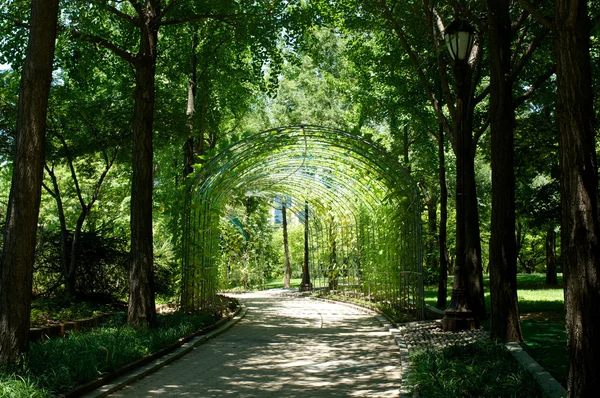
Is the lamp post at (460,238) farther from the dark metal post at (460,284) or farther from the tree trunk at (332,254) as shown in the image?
the tree trunk at (332,254)

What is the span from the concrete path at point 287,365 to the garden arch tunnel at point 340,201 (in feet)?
5.39

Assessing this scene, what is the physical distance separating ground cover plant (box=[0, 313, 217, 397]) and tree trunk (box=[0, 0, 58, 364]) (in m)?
0.41

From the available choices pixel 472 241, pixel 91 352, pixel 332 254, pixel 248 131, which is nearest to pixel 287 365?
pixel 91 352

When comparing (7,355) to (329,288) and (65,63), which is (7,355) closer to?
(65,63)

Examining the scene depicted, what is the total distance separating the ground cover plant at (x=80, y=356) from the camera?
590cm

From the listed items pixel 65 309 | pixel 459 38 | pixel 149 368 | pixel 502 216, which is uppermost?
pixel 459 38

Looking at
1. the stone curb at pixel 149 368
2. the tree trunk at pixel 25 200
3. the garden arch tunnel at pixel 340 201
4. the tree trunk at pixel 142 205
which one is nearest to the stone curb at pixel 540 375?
the stone curb at pixel 149 368

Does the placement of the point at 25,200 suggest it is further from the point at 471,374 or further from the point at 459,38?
the point at 459,38

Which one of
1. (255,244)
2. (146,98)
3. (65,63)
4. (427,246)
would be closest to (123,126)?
(65,63)

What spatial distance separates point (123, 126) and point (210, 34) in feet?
13.0

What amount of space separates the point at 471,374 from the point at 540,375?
0.67 meters

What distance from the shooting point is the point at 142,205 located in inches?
436

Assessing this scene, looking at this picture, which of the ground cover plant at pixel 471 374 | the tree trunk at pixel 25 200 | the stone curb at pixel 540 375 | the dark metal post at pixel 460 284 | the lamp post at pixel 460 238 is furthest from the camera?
the dark metal post at pixel 460 284

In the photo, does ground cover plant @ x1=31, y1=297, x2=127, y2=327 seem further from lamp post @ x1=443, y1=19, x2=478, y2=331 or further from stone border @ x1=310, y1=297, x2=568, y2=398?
lamp post @ x1=443, y1=19, x2=478, y2=331
